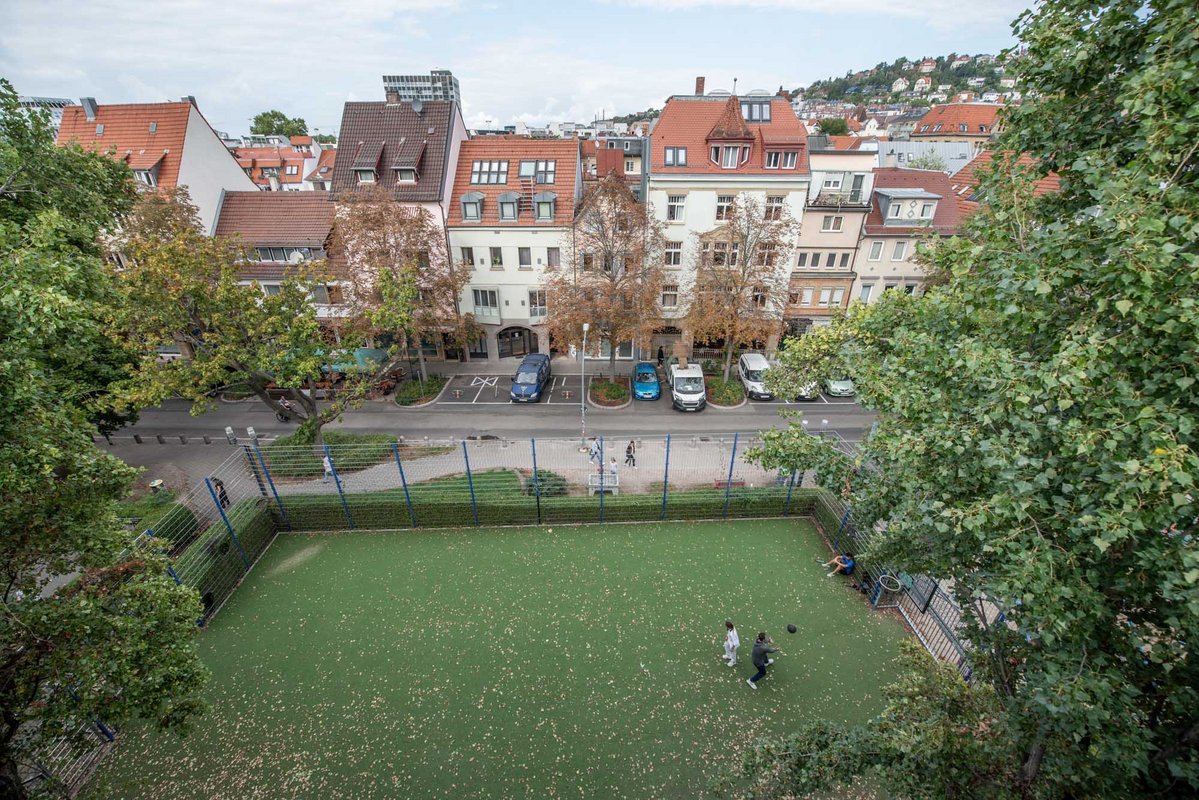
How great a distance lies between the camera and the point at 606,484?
18.5 m

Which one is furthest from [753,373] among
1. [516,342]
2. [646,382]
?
[516,342]

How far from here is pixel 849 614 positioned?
13.2m

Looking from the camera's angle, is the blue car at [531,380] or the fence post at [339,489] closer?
the fence post at [339,489]

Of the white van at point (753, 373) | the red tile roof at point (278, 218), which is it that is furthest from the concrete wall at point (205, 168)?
the white van at point (753, 373)

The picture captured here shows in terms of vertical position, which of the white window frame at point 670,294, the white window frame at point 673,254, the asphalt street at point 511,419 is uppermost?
the white window frame at point 673,254

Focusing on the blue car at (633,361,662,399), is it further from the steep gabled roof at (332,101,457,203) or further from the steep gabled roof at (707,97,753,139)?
the steep gabled roof at (332,101,457,203)

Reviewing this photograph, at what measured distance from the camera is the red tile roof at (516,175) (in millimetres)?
28875

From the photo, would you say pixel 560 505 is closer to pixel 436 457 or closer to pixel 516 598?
pixel 516 598

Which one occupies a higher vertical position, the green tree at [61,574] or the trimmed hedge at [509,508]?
the green tree at [61,574]

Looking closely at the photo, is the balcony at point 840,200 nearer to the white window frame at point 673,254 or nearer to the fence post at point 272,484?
the white window frame at point 673,254

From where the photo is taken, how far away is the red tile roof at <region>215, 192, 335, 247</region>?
97.5 feet

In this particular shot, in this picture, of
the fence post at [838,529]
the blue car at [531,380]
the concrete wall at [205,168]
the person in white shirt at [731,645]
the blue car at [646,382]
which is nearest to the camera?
the person in white shirt at [731,645]

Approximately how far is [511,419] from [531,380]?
2.99m

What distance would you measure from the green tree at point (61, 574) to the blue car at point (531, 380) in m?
20.1
